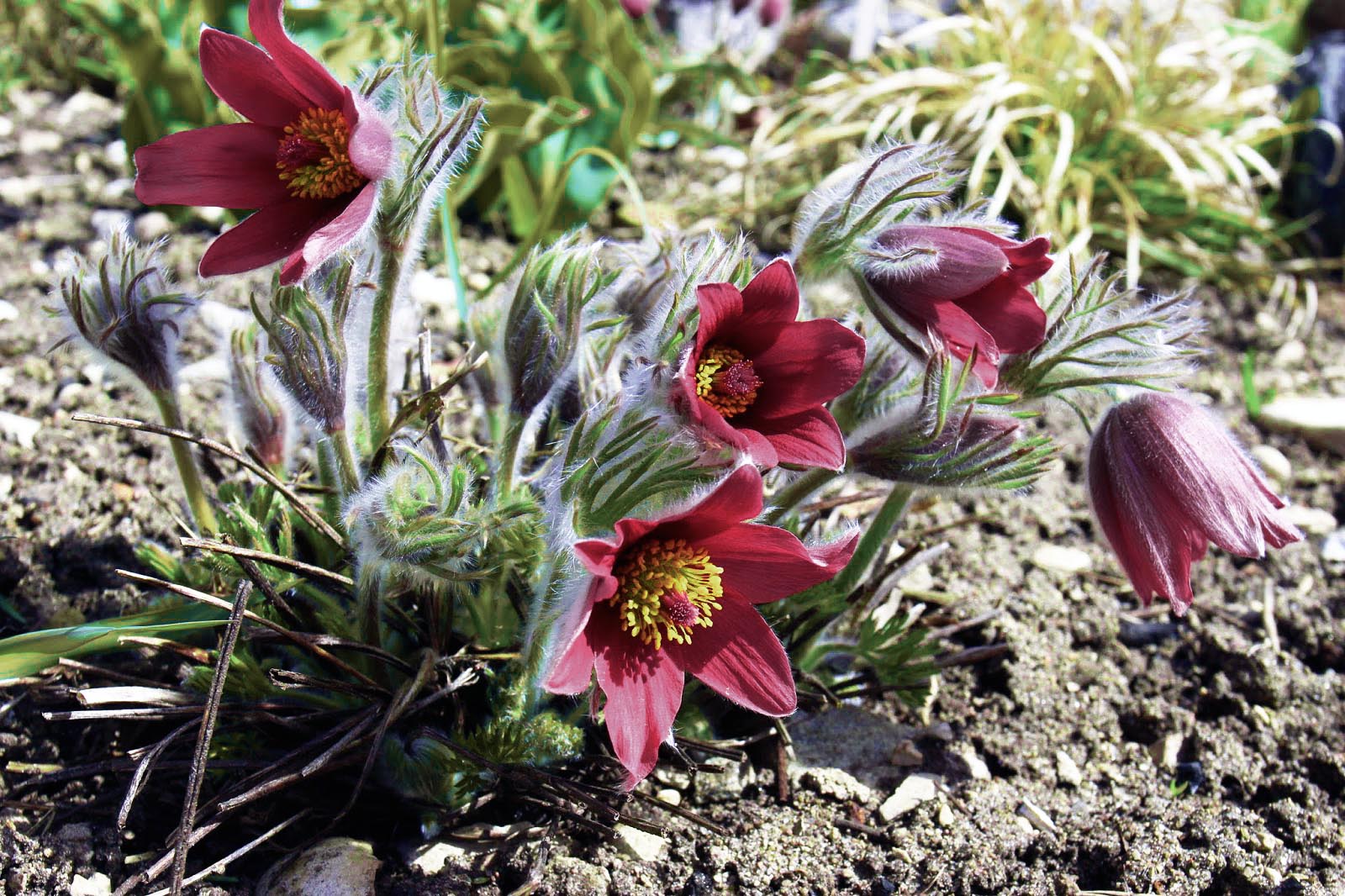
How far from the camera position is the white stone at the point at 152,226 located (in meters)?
2.91

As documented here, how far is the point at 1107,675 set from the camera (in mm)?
2035

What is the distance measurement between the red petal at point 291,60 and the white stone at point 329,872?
0.95 m

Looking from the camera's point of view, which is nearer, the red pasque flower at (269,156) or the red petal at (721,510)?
the red petal at (721,510)

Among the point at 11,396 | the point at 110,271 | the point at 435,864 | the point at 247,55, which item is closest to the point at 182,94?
the point at 11,396

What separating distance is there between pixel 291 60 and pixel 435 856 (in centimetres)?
105

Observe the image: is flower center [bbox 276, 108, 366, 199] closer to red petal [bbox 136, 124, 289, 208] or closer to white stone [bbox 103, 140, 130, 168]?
red petal [bbox 136, 124, 289, 208]

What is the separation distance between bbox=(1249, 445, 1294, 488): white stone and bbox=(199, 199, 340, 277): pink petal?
7.28ft

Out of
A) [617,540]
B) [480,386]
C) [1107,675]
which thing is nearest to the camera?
[617,540]

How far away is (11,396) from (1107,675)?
2.20 metres

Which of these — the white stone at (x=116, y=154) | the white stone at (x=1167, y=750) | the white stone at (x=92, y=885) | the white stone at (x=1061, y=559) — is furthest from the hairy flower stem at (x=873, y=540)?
the white stone at (x=116, y=154)

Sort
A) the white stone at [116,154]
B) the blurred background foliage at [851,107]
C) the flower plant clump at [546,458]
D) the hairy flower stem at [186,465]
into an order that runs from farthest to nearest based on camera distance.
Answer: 1. the white stone at [116,154]
2. the blurred background foliage at [851,107]
3. the hairy flower stem at [186,465]
4. the flower plant clump at [546,458]

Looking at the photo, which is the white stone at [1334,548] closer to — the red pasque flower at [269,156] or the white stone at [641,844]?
the white stone at [641,844]

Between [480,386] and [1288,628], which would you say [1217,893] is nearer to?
[1288,628]

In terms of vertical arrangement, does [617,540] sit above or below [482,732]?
above
